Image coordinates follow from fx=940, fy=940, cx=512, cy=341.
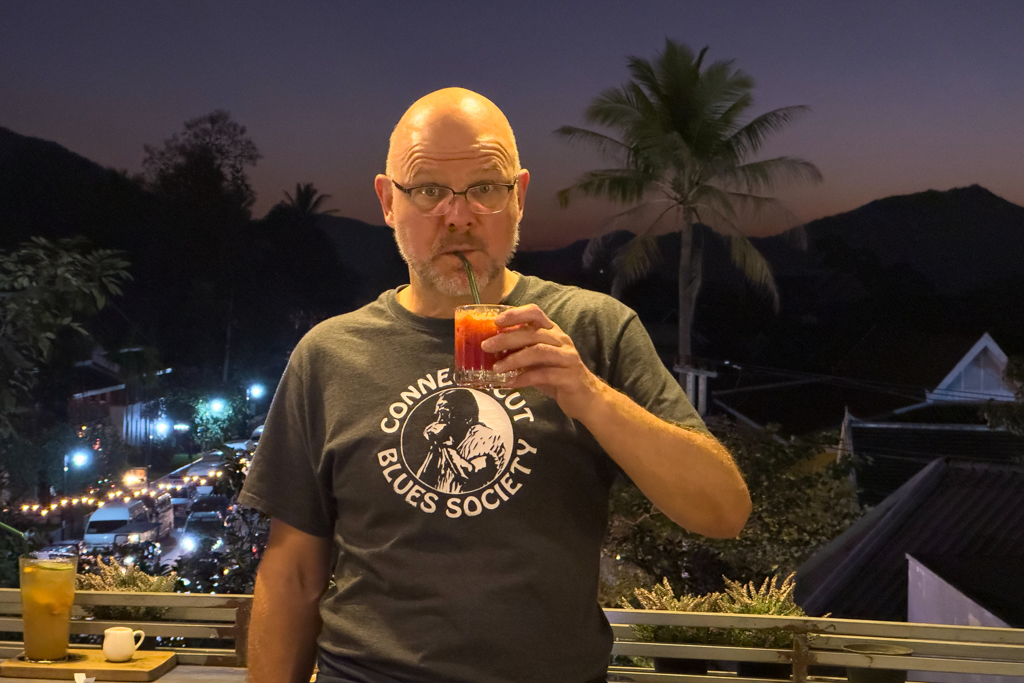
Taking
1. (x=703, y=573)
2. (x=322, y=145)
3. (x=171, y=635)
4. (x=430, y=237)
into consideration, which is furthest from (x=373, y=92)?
(x=430, y=237)

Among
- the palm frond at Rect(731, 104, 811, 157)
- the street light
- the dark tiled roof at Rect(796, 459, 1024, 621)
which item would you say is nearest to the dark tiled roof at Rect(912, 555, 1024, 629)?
the dark tiled roof at Rect(796, 459, 1024, 621)

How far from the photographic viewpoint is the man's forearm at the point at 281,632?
1297 millimetres

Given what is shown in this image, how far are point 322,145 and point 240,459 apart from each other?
2304 millimetres

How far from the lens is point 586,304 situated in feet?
4.36

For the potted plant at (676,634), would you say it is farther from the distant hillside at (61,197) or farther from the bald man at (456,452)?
the distant hillside at (61,197)

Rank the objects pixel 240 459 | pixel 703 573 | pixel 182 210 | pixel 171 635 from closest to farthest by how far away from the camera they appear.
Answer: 1. pixel 171 635
2. pixel 240 459
3. pixel 182 210
4. pixel 703 573

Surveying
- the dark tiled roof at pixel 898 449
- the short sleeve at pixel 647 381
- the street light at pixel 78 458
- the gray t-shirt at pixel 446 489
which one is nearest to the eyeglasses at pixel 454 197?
the gray t-shirt at pixel 446 489

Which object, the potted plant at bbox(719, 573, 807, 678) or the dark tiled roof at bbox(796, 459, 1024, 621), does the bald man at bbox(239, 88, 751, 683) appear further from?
the dark tiled roof at bbox(796, 459, 1024, 621)

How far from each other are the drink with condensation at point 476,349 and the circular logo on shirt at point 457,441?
7 centimetres

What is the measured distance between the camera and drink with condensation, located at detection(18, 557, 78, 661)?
2.12 meters

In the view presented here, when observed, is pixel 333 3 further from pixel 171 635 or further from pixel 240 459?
pixel 171 635

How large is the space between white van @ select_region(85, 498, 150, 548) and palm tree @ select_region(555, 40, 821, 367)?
276cm

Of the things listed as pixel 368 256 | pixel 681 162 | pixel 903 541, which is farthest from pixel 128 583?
pixel 903 541

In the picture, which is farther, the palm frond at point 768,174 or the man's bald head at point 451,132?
the palm frond at point 768,174
